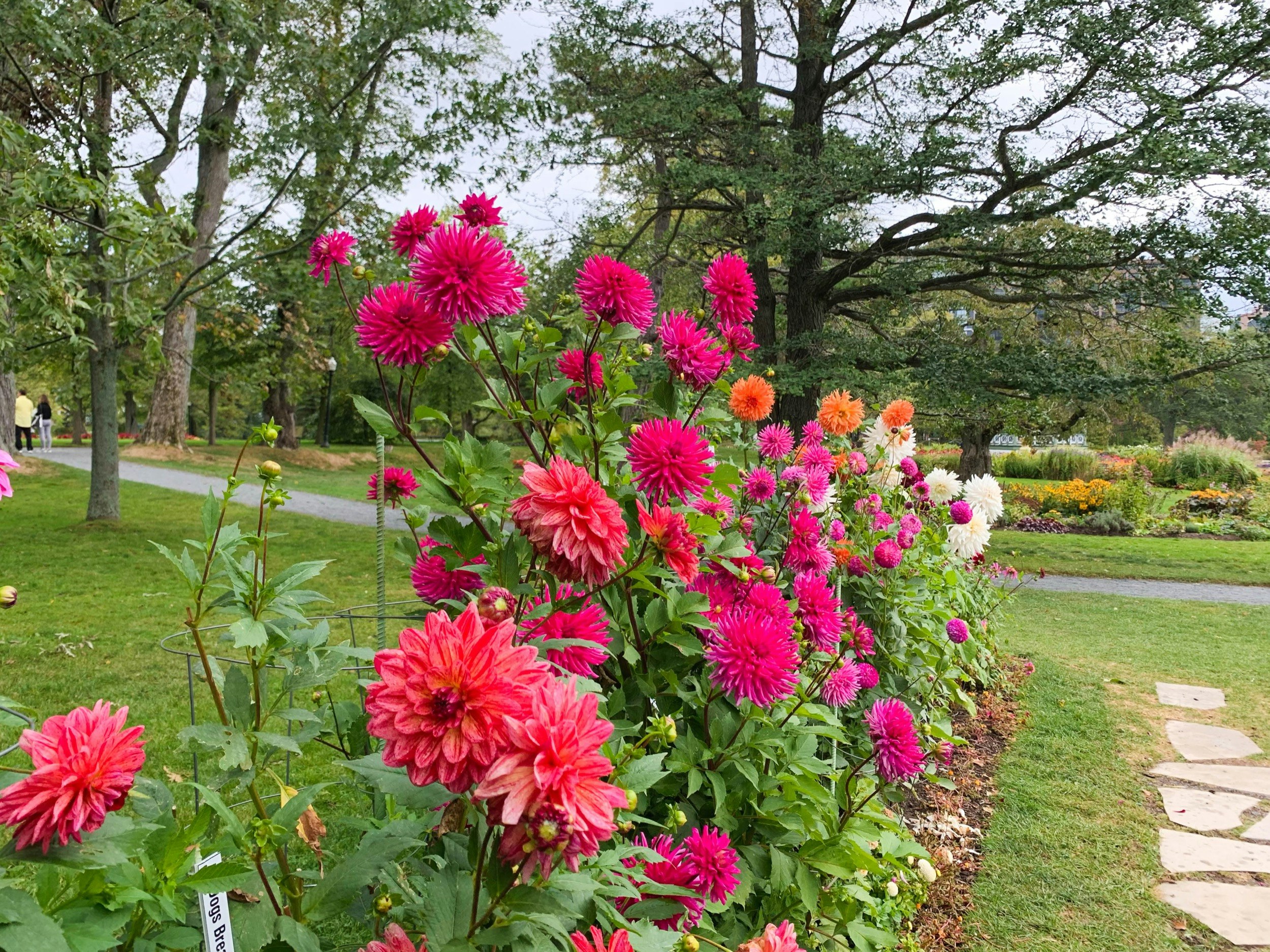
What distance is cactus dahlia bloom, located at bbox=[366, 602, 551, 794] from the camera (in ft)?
2.16

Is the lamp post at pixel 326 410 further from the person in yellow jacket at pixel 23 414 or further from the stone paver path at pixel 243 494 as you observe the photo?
the stone paver path at pixel 243 494

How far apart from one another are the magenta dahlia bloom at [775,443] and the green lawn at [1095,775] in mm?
1608

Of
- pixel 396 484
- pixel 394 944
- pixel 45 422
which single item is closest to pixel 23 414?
pixel 45 422

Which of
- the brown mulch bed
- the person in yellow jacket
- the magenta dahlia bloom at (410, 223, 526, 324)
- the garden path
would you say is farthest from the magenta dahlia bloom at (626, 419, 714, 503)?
the person in yellow jacket

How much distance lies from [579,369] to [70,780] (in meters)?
1.11

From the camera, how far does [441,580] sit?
145 cm

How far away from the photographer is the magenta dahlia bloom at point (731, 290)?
5.64ft

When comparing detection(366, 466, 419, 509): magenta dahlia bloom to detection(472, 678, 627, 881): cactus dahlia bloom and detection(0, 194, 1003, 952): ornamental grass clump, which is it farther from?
detection(472, 678, 627, 881): cactus dahlia bloom

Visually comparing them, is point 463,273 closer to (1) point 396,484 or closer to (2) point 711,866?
(1) point 396,484

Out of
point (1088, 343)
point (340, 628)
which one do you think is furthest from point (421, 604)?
point (1088, 343)

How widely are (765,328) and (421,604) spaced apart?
1004 cm

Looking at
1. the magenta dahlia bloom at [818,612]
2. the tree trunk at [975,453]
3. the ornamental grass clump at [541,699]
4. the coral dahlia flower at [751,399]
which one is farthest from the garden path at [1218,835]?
the tree trunk at [975,453]

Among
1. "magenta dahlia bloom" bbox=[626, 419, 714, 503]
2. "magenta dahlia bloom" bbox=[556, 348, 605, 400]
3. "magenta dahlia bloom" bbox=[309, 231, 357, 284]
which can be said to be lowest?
"magenta dahlia bloom" bbox=[626, 419, 714, 503]

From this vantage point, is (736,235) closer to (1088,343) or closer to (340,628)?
(1088,343)
